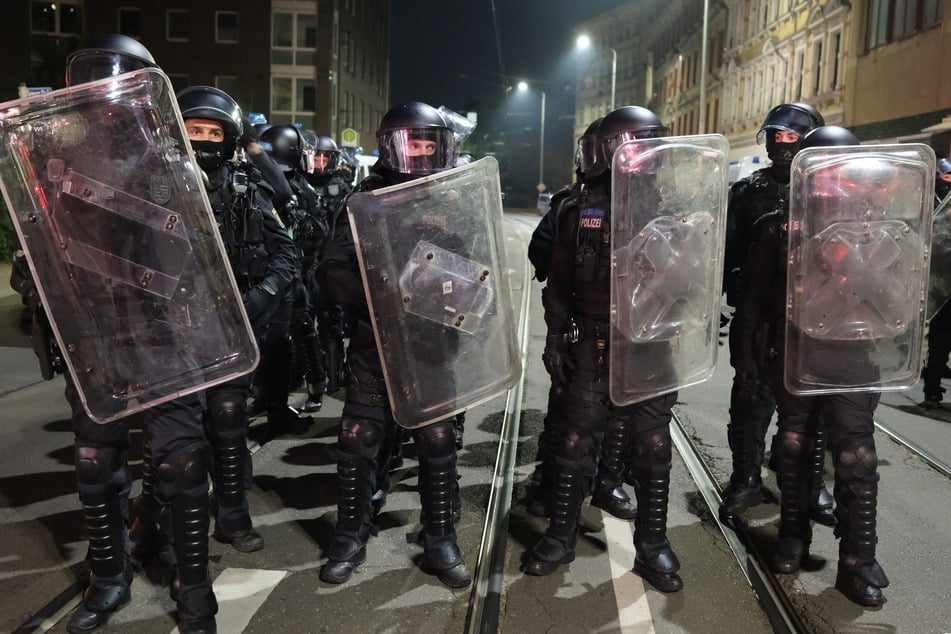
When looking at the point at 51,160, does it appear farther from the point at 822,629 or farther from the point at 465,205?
the point at 822,629

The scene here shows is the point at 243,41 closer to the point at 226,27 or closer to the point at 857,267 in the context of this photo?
the point at 226,27

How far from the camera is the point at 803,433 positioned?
3.51 meters

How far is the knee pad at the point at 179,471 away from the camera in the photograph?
2.88m

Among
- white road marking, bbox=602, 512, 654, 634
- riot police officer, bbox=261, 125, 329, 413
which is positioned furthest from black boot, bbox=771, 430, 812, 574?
riot police officer, bbox=261, 125, 329, 413

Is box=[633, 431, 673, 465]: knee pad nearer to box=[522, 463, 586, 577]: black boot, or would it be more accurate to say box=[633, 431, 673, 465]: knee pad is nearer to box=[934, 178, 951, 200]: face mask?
box=[522, 463, 586, 577]: black boot

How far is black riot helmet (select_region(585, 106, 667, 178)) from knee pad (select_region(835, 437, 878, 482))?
1516 mm

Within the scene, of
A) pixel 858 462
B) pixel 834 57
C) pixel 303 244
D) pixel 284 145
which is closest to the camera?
pixel 858 462

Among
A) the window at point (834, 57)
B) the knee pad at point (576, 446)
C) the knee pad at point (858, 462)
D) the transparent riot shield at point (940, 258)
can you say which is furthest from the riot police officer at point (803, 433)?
the window at point (834, 57)

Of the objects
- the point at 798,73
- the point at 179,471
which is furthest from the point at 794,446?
the point at 798,73

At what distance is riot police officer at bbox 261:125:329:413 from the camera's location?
6.14m

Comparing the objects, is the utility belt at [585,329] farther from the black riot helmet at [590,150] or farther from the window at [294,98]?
the window at [294,98]

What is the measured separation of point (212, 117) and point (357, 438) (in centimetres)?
164

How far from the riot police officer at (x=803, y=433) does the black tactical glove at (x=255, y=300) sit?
2.22 metres

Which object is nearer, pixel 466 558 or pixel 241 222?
pixel 466 558
